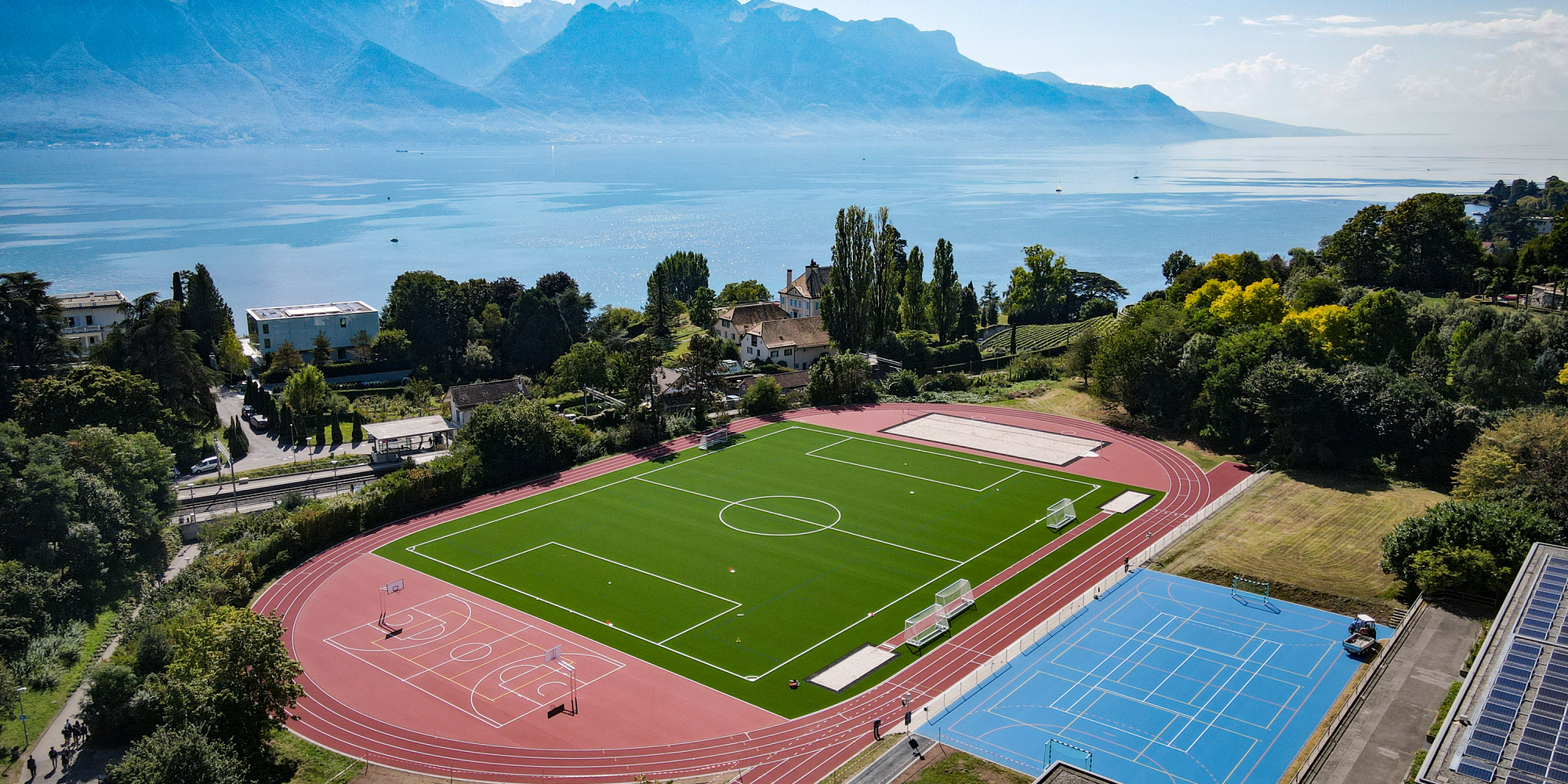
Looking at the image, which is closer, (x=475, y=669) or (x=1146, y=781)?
(x=1146, y=781)

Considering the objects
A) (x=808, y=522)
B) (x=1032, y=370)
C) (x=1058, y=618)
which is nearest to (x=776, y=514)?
(x=808, y=522)

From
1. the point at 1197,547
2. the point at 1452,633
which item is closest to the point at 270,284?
the point at 1197,547

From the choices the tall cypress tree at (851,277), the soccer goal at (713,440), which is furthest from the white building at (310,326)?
the tall cypress tree at (851,277)

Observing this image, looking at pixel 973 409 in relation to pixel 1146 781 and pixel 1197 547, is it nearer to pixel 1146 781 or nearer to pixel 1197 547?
pixel 1197 547

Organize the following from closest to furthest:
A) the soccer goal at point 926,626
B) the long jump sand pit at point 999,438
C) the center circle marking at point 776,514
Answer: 1. the soccer goal at point 926,626
2. the center circle marking at point 776,514
3. the long jump sand pit at point 999,438

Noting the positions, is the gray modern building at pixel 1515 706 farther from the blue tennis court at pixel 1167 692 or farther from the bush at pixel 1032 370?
the bush at pixel 1032 370

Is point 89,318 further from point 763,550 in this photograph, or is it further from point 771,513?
point 763,550
